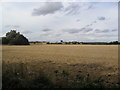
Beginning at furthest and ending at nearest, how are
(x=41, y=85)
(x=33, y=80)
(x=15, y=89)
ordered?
(x=33, y=80)
(x=41, y=85)
(x=15, y=89)

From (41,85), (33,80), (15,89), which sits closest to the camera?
(15,89)

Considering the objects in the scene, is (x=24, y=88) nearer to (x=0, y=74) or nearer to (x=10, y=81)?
(x=10, y=81)

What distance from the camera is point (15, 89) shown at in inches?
242

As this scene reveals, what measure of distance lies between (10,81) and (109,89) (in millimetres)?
3803

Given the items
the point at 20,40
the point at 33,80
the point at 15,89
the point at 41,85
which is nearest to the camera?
the point at 15,89

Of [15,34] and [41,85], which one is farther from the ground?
[15,34]

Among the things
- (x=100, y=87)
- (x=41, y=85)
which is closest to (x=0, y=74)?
(x=41, y=85)

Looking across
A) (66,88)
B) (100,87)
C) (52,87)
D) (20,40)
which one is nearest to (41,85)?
(52,87)

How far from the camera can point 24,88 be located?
6.22 m

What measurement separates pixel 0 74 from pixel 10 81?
98 cm

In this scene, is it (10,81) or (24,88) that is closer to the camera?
(24,88)

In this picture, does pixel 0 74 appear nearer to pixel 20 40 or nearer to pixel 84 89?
pixel 84 89

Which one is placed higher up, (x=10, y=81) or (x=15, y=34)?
(x=15, y=34)

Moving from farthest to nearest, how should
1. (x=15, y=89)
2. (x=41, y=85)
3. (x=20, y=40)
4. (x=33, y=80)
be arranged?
(x=20, y=40) → (x=33, y=80) → (x=41, y=85) → (x=15, y=89)
